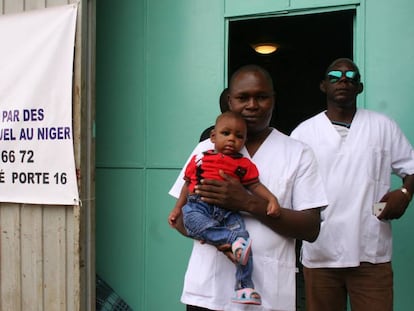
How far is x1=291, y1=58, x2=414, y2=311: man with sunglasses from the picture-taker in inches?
97.5

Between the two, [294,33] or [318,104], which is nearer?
[294,33]

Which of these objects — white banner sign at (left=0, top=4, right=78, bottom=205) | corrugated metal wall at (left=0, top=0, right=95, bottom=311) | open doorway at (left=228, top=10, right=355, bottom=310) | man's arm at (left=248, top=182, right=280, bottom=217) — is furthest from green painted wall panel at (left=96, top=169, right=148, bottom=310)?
open doorway at (left=228, top=10, right=355, bottom=310)

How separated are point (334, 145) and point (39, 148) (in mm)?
2051

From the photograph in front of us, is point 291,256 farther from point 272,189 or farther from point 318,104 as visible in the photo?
point 318,104

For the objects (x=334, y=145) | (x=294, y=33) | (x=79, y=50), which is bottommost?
(x=334, y=145)

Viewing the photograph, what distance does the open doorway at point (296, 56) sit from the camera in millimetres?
5578

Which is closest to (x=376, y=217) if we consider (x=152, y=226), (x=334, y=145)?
(x=334, y=145)

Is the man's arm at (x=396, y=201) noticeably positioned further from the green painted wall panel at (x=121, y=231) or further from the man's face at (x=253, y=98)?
the green painted wall panel at (x=121, y=231)

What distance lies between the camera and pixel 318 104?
715cm

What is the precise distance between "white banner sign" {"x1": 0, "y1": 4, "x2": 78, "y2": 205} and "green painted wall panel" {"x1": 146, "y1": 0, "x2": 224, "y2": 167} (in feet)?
2.24

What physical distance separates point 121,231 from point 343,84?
214 centimetres

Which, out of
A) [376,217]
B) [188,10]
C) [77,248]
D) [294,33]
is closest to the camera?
[376,217]

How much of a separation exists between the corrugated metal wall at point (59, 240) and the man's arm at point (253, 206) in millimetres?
1802

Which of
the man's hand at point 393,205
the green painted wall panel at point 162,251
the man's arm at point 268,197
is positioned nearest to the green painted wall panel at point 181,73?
the green painted wall panel at point 162,251
